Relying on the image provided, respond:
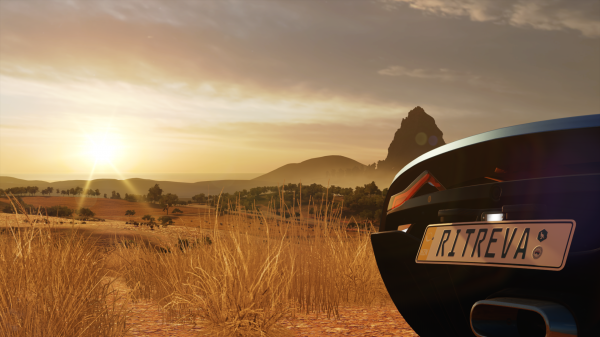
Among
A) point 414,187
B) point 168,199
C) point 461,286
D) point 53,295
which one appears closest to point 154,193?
point 168,199

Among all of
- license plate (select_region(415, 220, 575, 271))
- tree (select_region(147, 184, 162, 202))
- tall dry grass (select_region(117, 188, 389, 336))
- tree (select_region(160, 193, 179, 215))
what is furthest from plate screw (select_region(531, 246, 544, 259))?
tree (select_region(147, 184, 162, 202))

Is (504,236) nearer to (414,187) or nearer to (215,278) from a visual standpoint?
(414,187)

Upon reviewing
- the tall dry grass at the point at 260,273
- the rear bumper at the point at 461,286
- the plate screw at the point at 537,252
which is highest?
the plate screw at the point at 537,252

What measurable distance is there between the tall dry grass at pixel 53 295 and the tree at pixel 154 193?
19.4 meters

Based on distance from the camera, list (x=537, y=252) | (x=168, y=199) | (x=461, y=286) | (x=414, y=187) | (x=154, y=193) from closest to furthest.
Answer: (x=537, y=252)
(x=461, y=286)
(x=414, y=187)
(x=168, y=199)
(x=154, y=193)

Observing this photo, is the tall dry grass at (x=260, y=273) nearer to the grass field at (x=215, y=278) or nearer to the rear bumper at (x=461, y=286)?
the grass field at (x=215, y=278)

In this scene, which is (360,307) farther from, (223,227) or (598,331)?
(598,331)

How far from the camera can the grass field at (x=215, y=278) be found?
10.7 feet

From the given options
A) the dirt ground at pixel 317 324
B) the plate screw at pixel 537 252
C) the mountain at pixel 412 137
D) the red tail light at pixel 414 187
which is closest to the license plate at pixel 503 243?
the plate screw at pixel 537 252

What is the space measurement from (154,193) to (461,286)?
22.8m

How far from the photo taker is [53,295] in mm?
3223

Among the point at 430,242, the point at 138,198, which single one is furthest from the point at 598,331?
the point at 138,198

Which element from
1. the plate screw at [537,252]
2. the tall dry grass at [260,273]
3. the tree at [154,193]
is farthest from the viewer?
the tree at [154,193]

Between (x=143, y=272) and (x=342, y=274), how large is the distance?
8.60 ft
